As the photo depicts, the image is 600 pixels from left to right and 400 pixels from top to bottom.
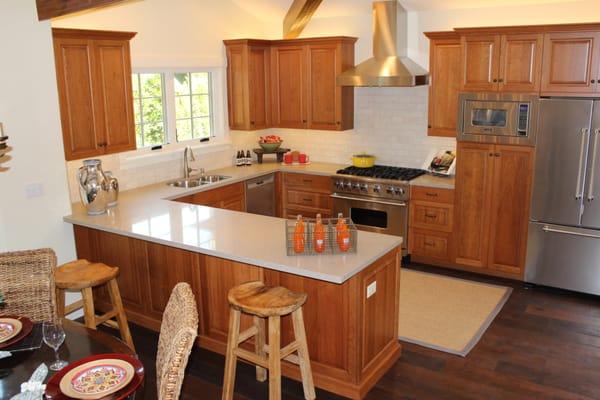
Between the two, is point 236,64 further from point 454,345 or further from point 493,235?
point 454,345

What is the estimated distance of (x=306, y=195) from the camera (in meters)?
6.84

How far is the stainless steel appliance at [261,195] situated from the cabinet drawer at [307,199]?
0.22 m

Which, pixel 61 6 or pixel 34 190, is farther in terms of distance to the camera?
pixel 34 190

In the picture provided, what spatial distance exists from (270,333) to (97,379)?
3.79ft

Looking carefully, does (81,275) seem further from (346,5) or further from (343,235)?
(346,5)

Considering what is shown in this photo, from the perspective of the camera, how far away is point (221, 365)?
4.18 meters

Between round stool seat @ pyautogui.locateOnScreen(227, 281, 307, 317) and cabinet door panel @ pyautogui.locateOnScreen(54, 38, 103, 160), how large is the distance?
2.21 m

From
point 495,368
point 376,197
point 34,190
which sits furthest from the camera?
point 376,197

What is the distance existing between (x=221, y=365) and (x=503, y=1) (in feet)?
14.4

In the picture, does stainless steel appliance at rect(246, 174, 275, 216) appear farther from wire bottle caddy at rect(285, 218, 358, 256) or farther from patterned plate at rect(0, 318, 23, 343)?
patterned plate at rect(0, 318, 23, 343)

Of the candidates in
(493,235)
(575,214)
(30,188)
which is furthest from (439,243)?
(30,188)

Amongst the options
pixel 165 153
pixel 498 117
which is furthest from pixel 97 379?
pixel 498 117

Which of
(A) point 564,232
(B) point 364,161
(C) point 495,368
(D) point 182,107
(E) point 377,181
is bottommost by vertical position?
(C) point 495,368

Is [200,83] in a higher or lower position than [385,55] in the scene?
lower
